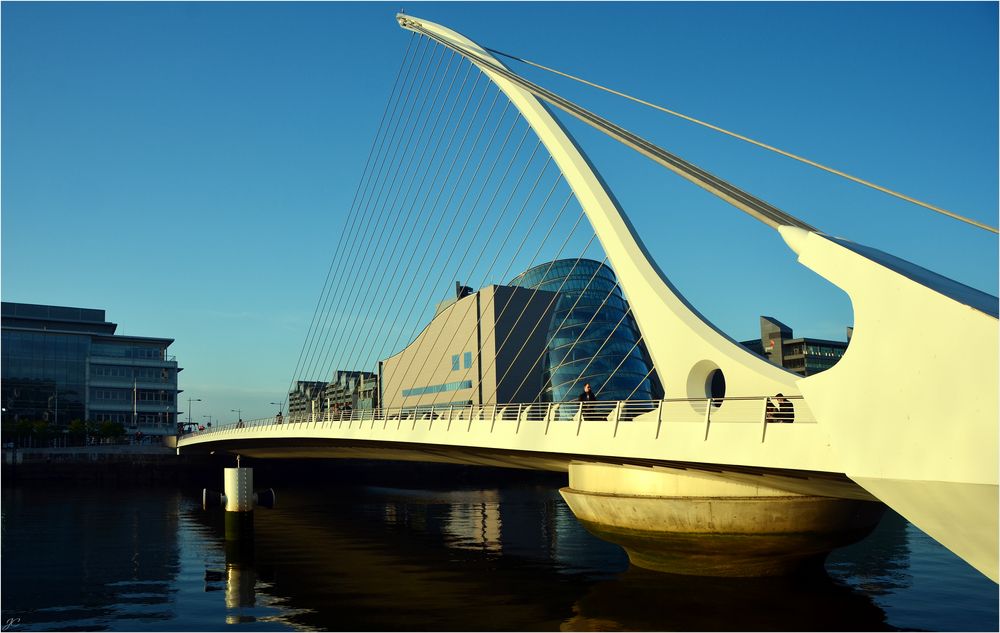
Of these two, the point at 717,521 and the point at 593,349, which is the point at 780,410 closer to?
the point at 717,521

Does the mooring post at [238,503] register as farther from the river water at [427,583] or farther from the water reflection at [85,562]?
the water reflection at [85,562]

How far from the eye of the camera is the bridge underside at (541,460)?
48.0 feet

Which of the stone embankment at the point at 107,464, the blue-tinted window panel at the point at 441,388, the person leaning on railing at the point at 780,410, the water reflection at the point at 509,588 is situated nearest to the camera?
the person leaning on railing at the point at 780,410

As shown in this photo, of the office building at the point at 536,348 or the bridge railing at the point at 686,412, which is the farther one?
the office building at the point at 536,348

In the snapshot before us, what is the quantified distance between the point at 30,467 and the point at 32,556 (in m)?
45.0

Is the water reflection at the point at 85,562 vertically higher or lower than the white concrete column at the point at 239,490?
lower

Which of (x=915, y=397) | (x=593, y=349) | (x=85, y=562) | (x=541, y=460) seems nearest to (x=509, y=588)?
(x=541, y=460)

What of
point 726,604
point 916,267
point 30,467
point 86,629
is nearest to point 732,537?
point 726,604

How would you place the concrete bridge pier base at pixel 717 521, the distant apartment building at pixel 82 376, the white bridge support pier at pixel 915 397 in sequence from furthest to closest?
the distant apartment building at pixel 82 376
the concrete bridge pier base at pixel 717 521
the white bridge support pier at pixel 915 397

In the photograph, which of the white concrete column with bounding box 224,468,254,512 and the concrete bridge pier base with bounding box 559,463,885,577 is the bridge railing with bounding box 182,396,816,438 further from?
the white concrete column with bounding box 224,468,254,512

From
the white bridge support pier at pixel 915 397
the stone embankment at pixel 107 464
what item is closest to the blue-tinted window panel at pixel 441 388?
the stone embankment at pixel 107 464

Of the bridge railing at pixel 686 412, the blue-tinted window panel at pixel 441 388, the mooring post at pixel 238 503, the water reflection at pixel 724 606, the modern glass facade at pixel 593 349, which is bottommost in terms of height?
the water reflection at pixel 724 606

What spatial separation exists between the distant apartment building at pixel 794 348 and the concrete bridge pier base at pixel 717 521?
98.0 meters

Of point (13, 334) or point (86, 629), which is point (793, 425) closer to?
point (86, 629)
